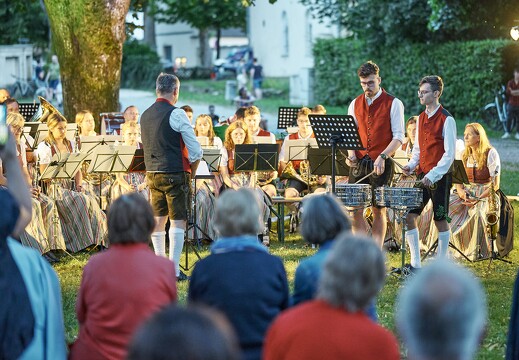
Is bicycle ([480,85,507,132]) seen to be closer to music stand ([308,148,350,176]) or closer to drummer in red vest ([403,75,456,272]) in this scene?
music stand ([308,148,350,176])

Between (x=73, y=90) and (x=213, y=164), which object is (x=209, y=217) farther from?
(x=73, y=90)

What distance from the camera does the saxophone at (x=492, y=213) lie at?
428 inches

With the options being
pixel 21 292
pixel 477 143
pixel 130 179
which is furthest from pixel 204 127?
pixel 21 292

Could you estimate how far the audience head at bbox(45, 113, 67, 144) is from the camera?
11.6m

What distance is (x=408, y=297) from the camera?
2.95 metres

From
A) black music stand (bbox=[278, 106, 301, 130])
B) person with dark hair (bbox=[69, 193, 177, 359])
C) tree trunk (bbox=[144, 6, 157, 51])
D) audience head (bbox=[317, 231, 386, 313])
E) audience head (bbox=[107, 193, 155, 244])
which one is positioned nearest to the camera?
audience head (bbox=[317, 231, 386, 313])

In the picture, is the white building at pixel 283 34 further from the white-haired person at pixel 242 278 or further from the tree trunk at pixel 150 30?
the white-haired person at pixel 242 278

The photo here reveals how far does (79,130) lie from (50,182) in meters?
1.64

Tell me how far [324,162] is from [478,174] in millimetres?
1628

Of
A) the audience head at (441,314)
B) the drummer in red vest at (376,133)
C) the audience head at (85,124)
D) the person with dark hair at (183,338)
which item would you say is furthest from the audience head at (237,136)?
the person with dark hair at (183,338)

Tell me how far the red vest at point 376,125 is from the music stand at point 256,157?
171 cm

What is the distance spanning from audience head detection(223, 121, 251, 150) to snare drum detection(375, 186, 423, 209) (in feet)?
10.5

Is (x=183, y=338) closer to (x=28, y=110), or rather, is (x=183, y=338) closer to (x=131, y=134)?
(x=131, y=134)

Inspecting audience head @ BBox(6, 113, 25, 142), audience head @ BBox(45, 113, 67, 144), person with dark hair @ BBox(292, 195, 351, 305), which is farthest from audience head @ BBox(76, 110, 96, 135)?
person with dark hair @ BBox(292, 195, 351, 305)
